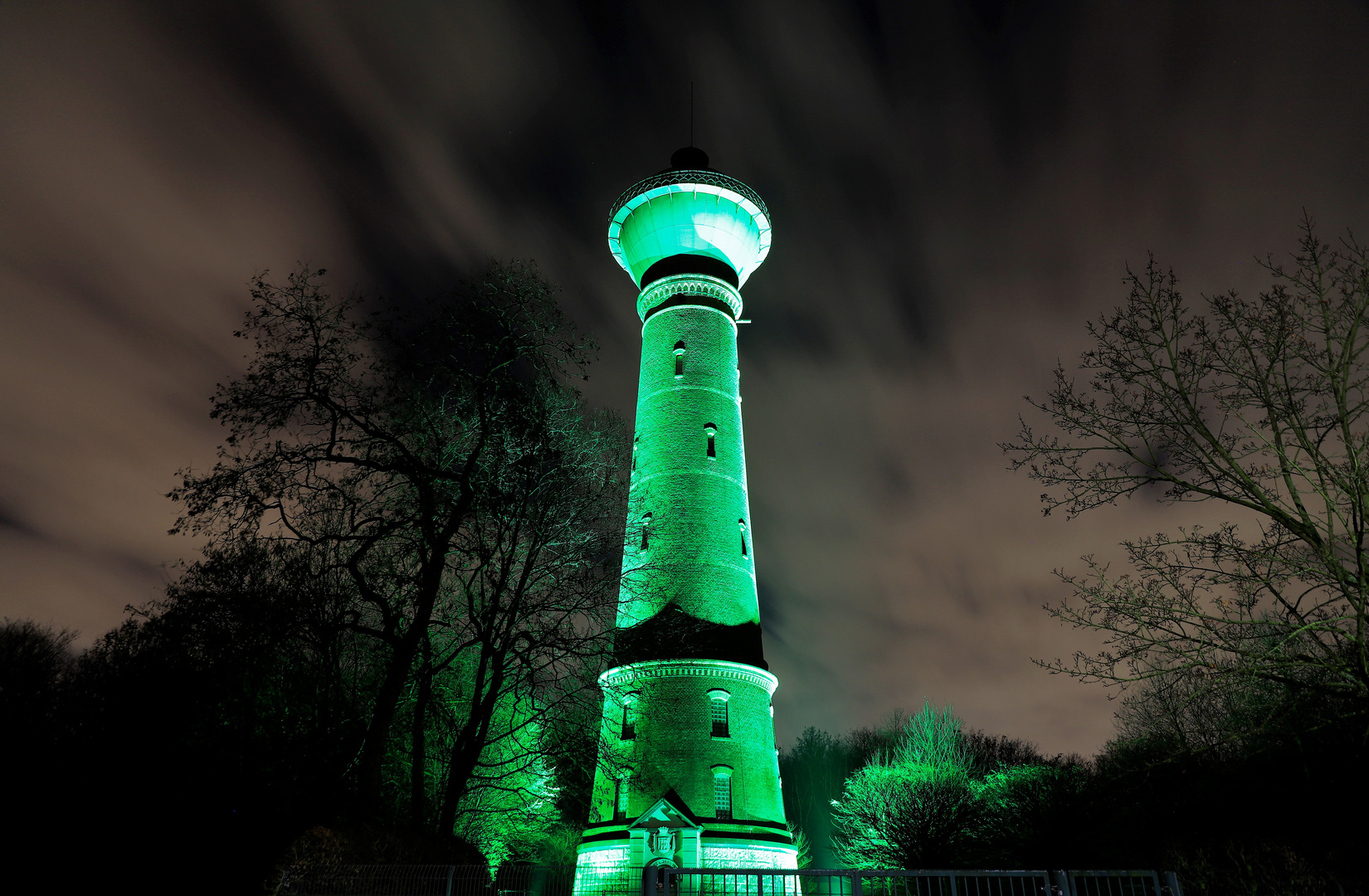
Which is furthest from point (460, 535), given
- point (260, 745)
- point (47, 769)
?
point (47, 769)

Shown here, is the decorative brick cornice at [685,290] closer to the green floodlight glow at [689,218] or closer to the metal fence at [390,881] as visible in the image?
the green floodlight glow at [689,218]

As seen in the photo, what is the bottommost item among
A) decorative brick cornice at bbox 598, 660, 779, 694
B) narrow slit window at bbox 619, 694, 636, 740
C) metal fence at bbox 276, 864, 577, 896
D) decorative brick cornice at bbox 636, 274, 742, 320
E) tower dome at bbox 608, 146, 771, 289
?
metal fence at bbox 276, 864, 577, 896

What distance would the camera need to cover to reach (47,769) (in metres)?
20.6

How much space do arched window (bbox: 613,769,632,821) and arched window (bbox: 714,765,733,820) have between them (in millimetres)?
2442

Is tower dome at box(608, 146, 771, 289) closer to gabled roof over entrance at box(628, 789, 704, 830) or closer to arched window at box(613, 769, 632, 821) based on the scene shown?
arched window at box(613, 769, 632, 821)

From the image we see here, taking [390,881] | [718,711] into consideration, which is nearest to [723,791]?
[718,711]

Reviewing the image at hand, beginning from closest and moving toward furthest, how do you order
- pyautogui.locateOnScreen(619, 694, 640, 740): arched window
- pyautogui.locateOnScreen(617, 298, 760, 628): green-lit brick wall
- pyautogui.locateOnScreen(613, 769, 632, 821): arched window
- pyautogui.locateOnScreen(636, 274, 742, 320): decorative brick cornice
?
1. pyautogui.locateOnScreen(613, 769, 632, 821): arched window
2. pyautogui.locateOnScreen(619, 694, 640, 740): arched window
3. pyautogui.locateOnScreen(617, 298, 760, 628): green-lit brick wall
4. pyautogui.locateOnScreen(636, 274, 742, 320): decorative brick cornice

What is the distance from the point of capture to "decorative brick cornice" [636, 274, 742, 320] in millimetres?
32188

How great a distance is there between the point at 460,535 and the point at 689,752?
11164mm

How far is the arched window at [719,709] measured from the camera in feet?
80.4

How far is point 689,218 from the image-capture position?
33.1 meters

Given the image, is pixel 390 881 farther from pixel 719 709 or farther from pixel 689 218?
pixel 689 218

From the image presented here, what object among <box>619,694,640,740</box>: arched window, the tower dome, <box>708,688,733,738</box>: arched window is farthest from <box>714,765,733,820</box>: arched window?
the tower dome

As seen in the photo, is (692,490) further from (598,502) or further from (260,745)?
(260,745)
